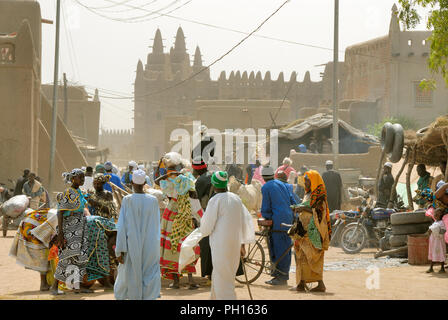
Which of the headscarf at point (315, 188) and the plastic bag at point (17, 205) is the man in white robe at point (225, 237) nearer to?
the headscarf at point (315, 188)

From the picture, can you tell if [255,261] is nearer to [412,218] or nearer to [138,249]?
[138,249]

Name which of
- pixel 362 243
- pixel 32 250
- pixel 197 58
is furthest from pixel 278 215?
pixel 197 58

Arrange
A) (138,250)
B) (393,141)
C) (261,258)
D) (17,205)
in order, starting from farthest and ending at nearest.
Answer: (393,141) → (17,205) → (261,258) → (138,250)

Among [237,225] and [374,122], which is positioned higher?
[374,122]

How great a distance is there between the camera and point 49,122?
26.9m

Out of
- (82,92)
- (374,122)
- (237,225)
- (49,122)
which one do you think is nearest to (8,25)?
(49,122)

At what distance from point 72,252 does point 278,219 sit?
2.67 metres

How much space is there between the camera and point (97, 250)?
8438 millimetres

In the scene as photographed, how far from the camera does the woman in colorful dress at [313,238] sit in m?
8.50

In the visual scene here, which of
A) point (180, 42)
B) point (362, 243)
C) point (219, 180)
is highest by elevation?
point (180, 42)

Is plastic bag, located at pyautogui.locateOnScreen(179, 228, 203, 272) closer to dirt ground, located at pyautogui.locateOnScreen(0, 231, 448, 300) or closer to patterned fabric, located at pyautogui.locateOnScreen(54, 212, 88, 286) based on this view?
dirt ground, located at pyautogui.locateOnScreen(0, 231, 448, 300)

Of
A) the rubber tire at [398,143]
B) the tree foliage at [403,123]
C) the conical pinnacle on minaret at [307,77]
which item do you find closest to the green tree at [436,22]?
the rubber tire at [398,143]
